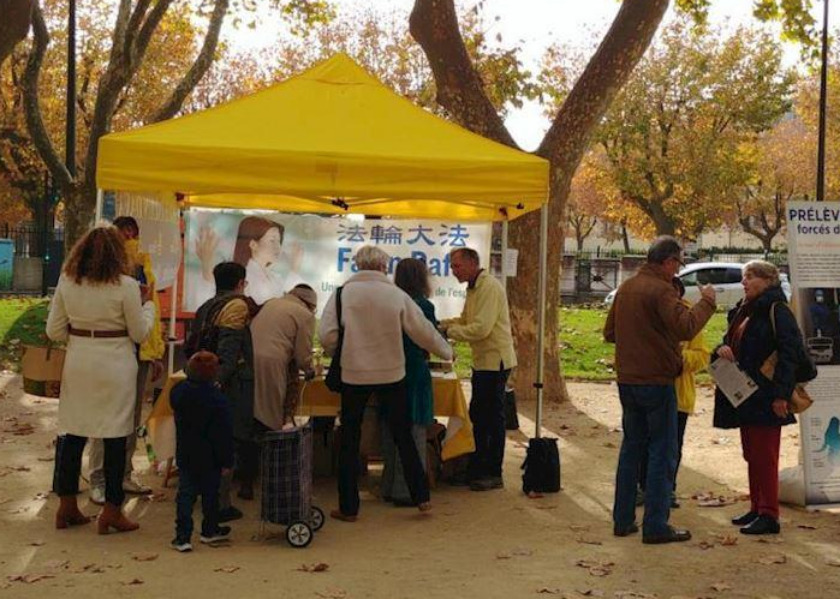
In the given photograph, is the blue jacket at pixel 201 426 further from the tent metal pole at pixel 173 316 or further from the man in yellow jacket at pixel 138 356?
the tent metal pole at pixel 173 316

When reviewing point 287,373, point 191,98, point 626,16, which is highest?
point 191,98

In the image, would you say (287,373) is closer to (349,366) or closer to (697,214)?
(349,366)

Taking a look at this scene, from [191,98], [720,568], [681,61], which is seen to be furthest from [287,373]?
[681,61]

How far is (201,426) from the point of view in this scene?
628cm

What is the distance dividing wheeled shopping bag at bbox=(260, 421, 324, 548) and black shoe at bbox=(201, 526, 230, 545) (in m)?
0.22

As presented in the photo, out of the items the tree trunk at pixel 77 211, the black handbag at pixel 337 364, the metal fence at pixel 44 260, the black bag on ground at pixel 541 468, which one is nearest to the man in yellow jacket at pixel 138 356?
the black handbag at pixel 337 364

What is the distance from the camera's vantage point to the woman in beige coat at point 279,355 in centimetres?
720

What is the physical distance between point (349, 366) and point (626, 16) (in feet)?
22.7

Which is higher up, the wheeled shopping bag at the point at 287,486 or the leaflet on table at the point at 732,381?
the leaflet on table at the point at 732,381

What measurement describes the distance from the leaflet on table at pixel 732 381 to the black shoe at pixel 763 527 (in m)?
0.73

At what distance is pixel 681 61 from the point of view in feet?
150

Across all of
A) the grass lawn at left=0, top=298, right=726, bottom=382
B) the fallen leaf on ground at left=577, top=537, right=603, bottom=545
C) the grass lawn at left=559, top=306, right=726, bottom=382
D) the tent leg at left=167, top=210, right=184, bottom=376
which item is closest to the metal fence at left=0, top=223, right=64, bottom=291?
the grass lawn at left=0, top=298, right=726, bottom=382

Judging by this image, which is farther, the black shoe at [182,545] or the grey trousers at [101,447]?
A: the grey trousers at [101,447]

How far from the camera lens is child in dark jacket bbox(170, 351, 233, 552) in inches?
247
